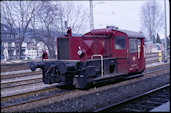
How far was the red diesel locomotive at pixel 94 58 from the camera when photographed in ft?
26.3

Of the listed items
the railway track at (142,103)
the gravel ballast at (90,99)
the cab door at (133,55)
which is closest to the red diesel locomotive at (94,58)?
the cab door at (133,55)

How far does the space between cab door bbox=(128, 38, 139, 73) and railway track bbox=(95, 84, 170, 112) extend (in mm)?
2729

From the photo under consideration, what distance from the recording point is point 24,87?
376 inches

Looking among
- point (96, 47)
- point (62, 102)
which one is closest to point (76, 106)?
point (62, 102)

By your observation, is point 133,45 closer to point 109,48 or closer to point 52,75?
point 109,48

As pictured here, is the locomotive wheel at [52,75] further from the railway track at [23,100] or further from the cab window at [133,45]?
the cab window at [133,45]

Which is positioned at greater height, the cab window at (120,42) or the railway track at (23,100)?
the cab window at (120,42)

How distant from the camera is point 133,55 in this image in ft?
34.5

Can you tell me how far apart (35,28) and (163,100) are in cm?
1982

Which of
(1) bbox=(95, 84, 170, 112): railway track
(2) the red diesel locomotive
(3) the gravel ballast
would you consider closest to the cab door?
(2) the red diesel locomotive

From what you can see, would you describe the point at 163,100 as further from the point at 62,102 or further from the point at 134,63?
the point at 134,63

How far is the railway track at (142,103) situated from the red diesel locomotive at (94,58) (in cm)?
220

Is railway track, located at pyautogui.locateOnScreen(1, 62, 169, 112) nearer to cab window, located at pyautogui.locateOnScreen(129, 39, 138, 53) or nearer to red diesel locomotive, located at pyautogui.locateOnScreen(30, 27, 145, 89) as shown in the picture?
red diesel locomotive, located at pyautogui.locateOnScreen(30, 27, 145, 89)

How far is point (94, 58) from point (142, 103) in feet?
12.2
